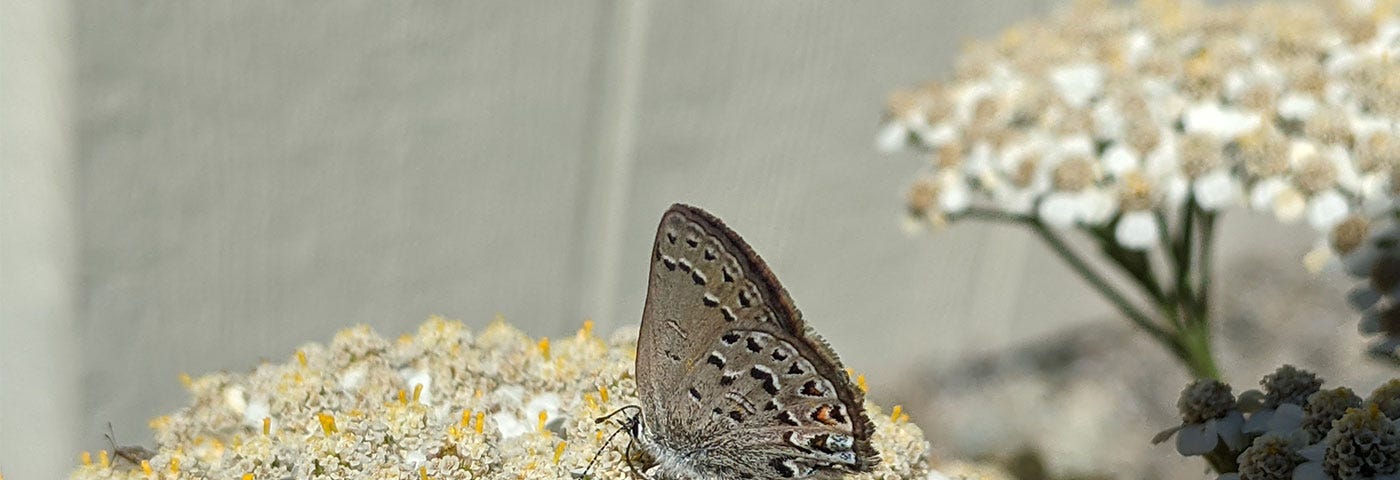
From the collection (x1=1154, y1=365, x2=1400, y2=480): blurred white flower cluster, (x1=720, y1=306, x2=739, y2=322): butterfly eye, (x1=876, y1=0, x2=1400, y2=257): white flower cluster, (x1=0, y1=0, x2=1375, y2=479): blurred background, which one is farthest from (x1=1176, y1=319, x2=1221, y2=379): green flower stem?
(x1=720, y1=306, x2=739, y2=322): butterfly eye

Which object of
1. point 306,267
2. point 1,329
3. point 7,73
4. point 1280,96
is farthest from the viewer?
point 306,267

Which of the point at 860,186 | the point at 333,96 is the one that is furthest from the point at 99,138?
the point at 860,186

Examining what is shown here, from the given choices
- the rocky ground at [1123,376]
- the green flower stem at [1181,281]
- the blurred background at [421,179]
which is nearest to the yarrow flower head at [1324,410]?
the green flower stem at [1181,281]

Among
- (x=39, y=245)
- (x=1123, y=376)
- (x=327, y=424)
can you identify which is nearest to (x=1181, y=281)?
(x=327, y=424)

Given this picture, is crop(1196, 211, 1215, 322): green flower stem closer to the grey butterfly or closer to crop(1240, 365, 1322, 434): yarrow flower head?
crop(1240, 365, 1322, 434): yarrow flower head

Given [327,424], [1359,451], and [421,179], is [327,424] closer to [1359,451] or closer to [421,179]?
[1359,451]

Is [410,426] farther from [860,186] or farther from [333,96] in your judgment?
[860,186]
